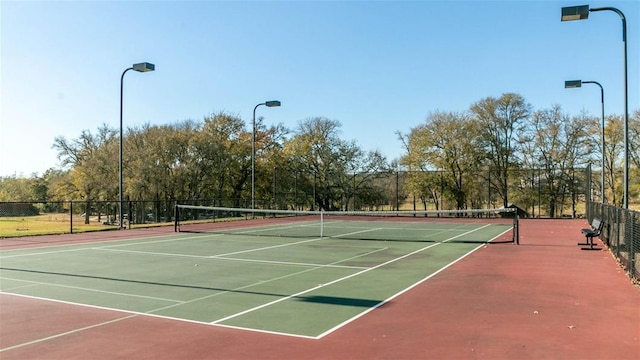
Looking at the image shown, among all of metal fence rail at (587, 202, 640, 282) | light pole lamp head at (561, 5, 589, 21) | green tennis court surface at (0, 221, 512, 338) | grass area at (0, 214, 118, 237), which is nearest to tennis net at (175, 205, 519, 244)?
green tennis court surface at (0, 221, 512, 338)

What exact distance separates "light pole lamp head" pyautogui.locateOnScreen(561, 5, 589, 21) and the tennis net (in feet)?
31.9

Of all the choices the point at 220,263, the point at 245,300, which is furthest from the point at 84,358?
the point at 220,263

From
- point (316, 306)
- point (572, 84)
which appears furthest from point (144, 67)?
point (572, 84)

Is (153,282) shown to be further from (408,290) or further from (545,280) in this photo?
(545,280)

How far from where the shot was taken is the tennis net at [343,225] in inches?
888

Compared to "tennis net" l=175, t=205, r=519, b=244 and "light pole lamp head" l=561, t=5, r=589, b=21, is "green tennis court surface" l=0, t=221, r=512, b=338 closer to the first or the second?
"tennis net" l=175, t=205, r=519, b=244

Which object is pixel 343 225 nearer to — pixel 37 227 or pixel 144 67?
pixel 144 67

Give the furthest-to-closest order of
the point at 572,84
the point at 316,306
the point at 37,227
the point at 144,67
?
the point at 37,227
the point at 144,67
the point at 572,84
the point at 316,306

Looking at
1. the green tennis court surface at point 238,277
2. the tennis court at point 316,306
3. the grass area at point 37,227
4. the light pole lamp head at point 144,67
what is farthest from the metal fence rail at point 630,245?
the grass area at point 37,227

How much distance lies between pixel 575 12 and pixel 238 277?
1064cm

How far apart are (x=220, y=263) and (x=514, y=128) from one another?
1513 inches

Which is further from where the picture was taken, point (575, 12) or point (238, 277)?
point (575, 12)

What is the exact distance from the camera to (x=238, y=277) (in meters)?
10.8

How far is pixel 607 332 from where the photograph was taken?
6.45 metres
